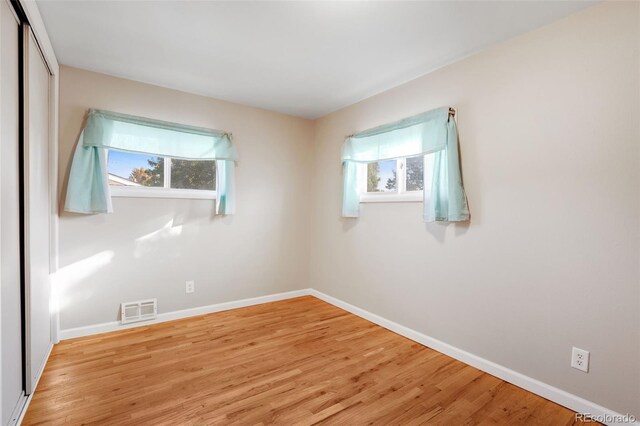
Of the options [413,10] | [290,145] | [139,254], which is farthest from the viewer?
[290,145]

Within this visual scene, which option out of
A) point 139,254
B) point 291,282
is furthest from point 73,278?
point 291,282

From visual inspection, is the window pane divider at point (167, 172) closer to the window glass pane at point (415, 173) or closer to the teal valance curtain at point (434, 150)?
the teal valance curtain at point (434, 150)

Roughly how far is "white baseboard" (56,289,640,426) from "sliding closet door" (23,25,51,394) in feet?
1.68

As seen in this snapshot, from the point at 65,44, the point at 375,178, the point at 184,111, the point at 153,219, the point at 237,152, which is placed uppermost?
the point at 65,44

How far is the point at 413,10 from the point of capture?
6.07 feet

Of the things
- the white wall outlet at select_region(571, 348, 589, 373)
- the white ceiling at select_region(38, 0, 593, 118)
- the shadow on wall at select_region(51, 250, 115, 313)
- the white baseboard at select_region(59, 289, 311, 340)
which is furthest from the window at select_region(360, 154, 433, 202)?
the shadow on wall at select_region(51, 250, 115, 313)

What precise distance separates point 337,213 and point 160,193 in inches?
75.3

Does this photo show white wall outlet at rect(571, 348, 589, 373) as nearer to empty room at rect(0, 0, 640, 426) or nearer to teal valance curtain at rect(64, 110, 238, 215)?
empty room at rect(0, 0, 640, 426)

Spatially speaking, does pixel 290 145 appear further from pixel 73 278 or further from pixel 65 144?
pixel 73 278

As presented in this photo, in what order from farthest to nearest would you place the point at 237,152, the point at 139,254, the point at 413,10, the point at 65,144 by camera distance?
the point at 237,152
the point at 139,254
the point at 65,144
the point at 413,10

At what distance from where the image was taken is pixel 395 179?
3062mm

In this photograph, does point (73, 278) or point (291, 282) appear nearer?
point (73, 278)

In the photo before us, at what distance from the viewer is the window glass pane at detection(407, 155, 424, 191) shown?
9.23 feet

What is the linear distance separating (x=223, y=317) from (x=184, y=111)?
217cm
